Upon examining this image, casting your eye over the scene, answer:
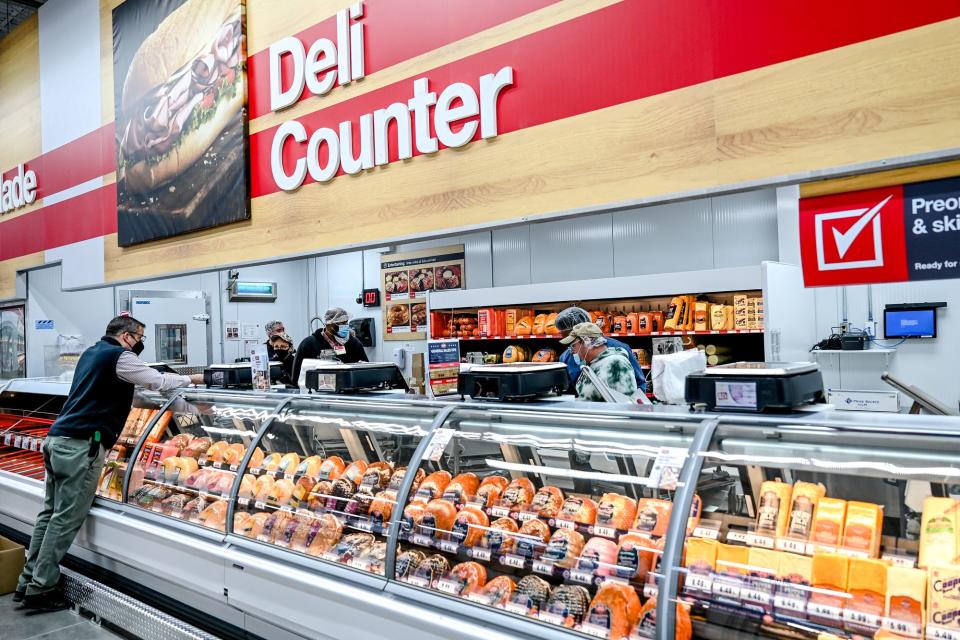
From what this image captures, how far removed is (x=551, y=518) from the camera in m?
2.39

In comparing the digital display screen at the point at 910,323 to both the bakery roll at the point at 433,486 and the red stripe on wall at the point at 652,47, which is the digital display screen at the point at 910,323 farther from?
the bakery roll at the point at 433,486

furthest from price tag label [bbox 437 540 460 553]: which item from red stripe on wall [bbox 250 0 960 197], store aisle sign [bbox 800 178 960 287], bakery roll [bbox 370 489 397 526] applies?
red stripe on wall [bbox 250 0 960 197]

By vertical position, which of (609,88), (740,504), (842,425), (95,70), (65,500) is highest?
(95,70)

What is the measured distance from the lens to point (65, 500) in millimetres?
3812

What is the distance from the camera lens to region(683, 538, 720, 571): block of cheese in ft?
6.26

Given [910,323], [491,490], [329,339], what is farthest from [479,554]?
[910,323]

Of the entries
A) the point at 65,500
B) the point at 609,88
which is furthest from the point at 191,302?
the point at 609,88

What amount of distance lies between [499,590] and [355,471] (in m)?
1.03

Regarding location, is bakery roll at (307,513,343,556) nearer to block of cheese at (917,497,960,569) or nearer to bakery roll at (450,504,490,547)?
bakery roll at (450,504,490,547)

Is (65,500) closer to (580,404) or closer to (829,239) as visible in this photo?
(580,404)

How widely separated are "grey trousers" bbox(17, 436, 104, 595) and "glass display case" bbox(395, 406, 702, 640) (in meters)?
2.30

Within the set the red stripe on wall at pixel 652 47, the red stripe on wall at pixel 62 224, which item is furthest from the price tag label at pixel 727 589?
the red stripe on wall at pixel 62 224

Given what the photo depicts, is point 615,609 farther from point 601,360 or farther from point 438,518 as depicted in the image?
point 601,360

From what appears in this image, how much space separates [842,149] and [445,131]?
1.80 m
